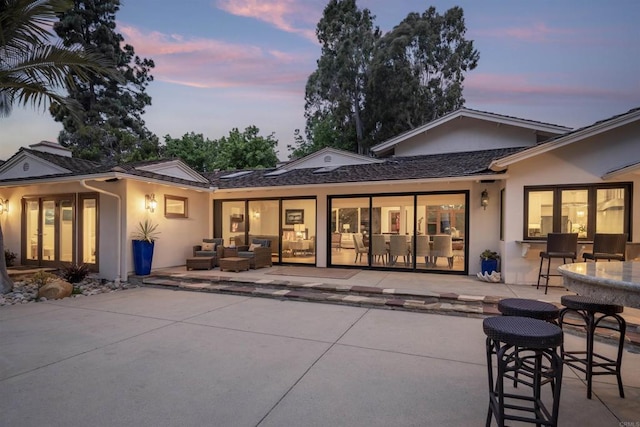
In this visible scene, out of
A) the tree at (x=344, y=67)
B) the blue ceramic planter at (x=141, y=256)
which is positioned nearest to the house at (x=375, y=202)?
the blue ceramic planter at (x=141, y=256)

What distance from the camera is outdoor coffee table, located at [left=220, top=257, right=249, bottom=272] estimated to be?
8734 millimetres

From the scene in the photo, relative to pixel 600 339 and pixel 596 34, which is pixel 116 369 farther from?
pixel 596 34

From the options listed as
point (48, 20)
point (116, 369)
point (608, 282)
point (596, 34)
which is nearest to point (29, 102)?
point (48, 20)

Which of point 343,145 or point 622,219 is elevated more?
point 343,145

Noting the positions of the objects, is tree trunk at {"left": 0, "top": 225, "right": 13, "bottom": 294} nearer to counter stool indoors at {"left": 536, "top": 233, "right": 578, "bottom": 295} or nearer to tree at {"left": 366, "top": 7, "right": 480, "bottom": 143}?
counter stool indoors at {"left": 536, "top": 233, "right": 578, "bottom": 295}

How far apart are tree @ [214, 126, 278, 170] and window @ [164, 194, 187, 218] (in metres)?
12.5

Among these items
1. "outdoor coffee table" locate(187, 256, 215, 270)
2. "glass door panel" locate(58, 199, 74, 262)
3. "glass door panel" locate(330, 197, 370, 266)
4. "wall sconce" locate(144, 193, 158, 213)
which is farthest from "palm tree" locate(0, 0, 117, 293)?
"glass door panel" locate(330, 197, 370, 266)

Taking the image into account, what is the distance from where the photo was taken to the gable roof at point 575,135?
241 inches

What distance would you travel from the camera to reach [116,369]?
3.47 m

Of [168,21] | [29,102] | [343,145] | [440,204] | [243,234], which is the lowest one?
[243,234]

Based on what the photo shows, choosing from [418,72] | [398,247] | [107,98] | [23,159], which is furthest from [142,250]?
[107,98]

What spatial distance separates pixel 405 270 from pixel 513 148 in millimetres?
5594

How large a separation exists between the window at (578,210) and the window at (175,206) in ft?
29.4

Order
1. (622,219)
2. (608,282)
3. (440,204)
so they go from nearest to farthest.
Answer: (608,282) → (622,219) → (440,204)
